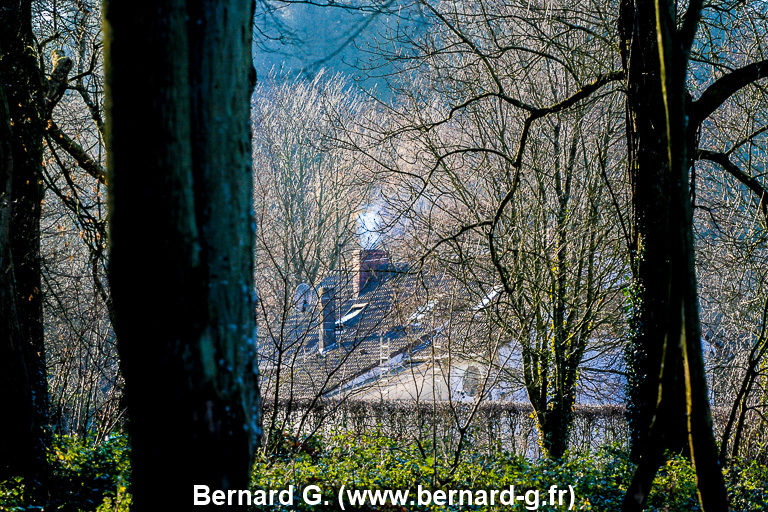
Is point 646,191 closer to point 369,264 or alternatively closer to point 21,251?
point 21,251

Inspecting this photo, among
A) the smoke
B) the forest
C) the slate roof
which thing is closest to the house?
the slate roof

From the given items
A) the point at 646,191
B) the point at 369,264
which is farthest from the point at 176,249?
the point at 369,264

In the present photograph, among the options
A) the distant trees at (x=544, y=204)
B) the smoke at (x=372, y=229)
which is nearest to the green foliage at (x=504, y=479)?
the distant trees at (x=544, y=204)

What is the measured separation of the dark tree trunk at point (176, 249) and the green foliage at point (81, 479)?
98.6 inches

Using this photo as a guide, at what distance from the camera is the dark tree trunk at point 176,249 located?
1877mm

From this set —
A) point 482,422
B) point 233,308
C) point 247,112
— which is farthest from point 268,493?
point 482,422

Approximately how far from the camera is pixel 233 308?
1996 mm

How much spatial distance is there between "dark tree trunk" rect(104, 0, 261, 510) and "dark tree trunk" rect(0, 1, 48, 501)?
3.44 m

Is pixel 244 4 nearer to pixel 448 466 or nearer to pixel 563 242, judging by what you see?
pixel 448 466

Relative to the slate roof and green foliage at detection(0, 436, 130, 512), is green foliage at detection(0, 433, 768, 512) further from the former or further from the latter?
the slate roof

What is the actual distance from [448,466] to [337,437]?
1.98 meters

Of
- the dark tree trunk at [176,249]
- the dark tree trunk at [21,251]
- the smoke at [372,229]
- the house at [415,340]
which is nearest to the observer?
the dark tree trunk at [176,249]

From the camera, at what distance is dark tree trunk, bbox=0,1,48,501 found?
475 centimetres

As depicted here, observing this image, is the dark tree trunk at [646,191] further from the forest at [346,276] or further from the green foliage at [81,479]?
the green foliage at [81,479]
